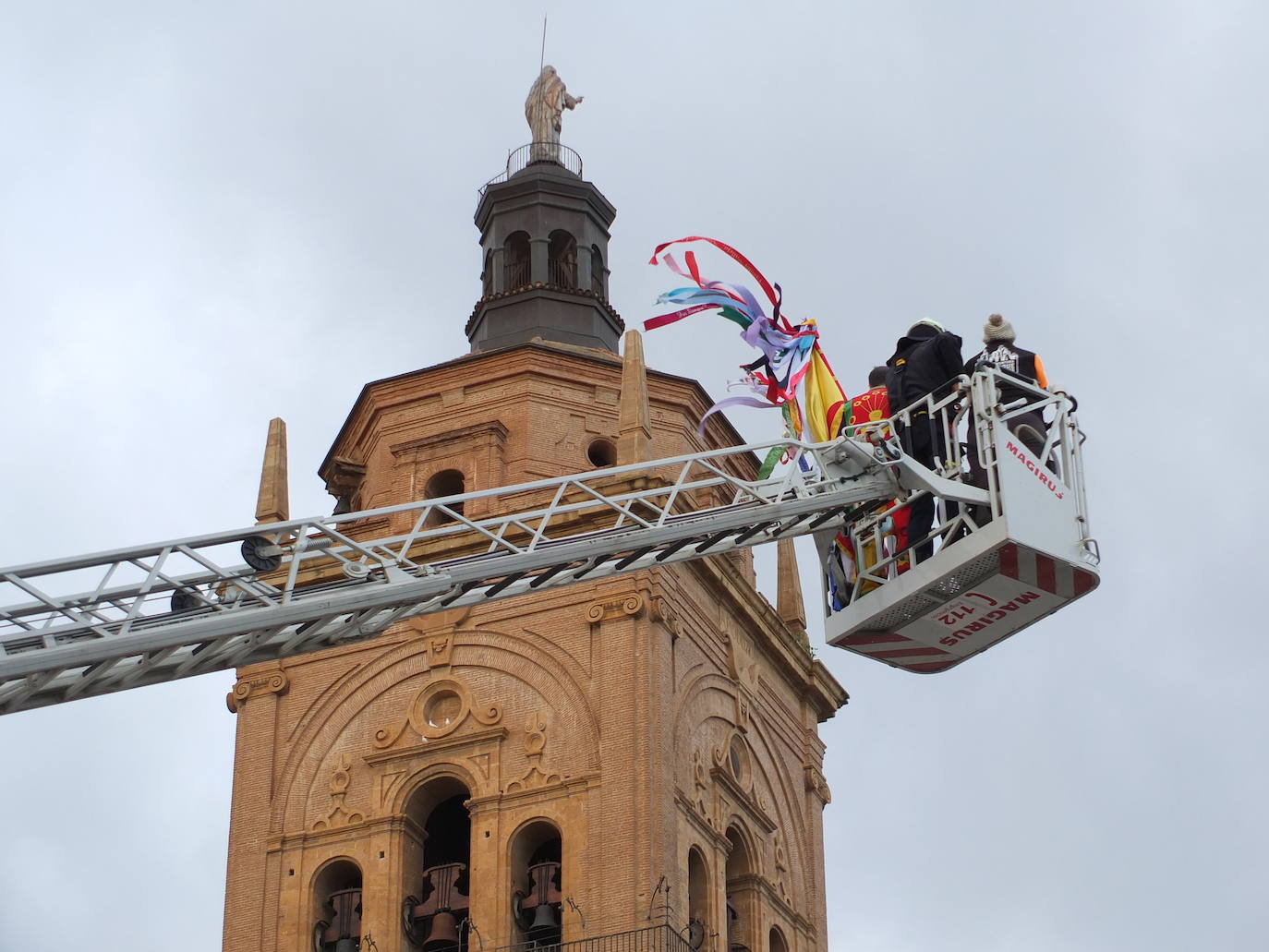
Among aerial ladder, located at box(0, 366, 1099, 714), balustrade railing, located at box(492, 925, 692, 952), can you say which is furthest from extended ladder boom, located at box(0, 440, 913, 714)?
balustrade railing, located at box(492, 925, 692, 952)

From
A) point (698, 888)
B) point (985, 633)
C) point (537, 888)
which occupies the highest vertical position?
point (698, 888)

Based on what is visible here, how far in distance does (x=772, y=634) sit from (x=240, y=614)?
23.4 m

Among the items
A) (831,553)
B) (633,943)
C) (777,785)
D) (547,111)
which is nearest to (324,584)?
(831,553)

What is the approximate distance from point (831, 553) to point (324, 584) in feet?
19.9

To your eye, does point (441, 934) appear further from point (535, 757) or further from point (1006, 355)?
point (1006, 355)

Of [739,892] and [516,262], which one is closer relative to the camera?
[739,892]

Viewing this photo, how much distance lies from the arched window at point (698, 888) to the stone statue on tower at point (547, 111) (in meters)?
16.4

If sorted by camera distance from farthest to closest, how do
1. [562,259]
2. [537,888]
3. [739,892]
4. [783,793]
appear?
[562,259]
[783,793]
[739,892]
[537,888]

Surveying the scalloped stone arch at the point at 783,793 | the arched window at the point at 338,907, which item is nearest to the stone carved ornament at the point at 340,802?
the arched window at the point at 338,907

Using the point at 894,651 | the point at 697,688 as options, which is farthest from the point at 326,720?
the point at 894,651

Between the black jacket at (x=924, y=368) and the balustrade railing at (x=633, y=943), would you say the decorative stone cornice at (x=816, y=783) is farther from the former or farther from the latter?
the black jacket at (x=924, y=368)

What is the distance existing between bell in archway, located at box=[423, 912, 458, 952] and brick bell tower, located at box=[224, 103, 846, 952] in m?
0.06

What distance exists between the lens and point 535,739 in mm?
46906

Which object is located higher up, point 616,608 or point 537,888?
point 616,608
